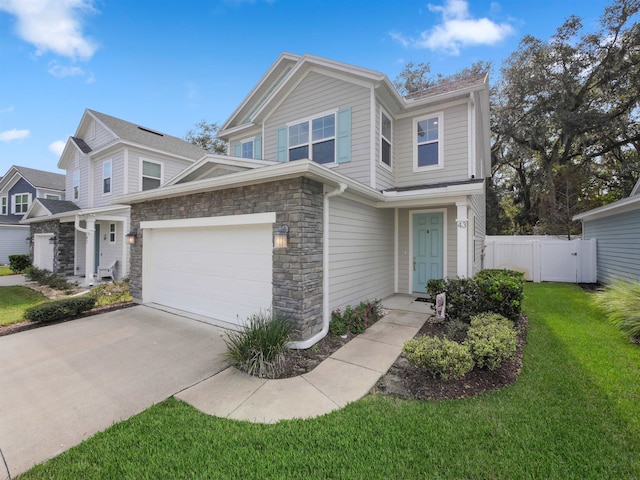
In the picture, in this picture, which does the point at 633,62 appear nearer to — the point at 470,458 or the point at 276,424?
the point at 470,458

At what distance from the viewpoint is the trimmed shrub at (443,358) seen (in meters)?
3.63

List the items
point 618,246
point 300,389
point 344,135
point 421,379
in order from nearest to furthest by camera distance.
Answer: point 300,389, point 421,379, point 344,135, point 618,246

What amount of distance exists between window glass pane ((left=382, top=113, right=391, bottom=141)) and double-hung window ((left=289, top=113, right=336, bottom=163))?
1.35m

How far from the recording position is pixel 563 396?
3.33m

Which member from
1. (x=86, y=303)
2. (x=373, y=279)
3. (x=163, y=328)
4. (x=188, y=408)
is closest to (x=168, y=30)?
(x=86, y=303)

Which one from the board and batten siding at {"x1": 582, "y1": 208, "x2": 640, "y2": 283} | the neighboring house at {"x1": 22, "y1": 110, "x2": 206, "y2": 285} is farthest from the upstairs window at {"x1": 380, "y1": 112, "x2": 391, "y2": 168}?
the neighboring house at {"x1": 22, "y1": 110, "x2": 206, "y2": 285}

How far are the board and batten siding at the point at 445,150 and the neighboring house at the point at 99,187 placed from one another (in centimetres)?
1021

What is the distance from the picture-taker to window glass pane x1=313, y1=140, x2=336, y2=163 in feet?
26.4

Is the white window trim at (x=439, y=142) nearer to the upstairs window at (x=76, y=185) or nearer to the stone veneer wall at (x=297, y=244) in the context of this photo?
the stone veneer wall at (x=297, y=244)

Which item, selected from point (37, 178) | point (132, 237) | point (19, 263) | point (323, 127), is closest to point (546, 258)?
point (323, 127)

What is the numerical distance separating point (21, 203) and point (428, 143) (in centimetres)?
2631

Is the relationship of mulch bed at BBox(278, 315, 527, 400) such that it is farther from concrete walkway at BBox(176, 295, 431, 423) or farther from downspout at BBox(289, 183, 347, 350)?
downspout at BBox(289, 183, 347, 350)

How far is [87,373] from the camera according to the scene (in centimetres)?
411

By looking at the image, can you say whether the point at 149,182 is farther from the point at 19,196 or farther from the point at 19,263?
the point at 19,196
